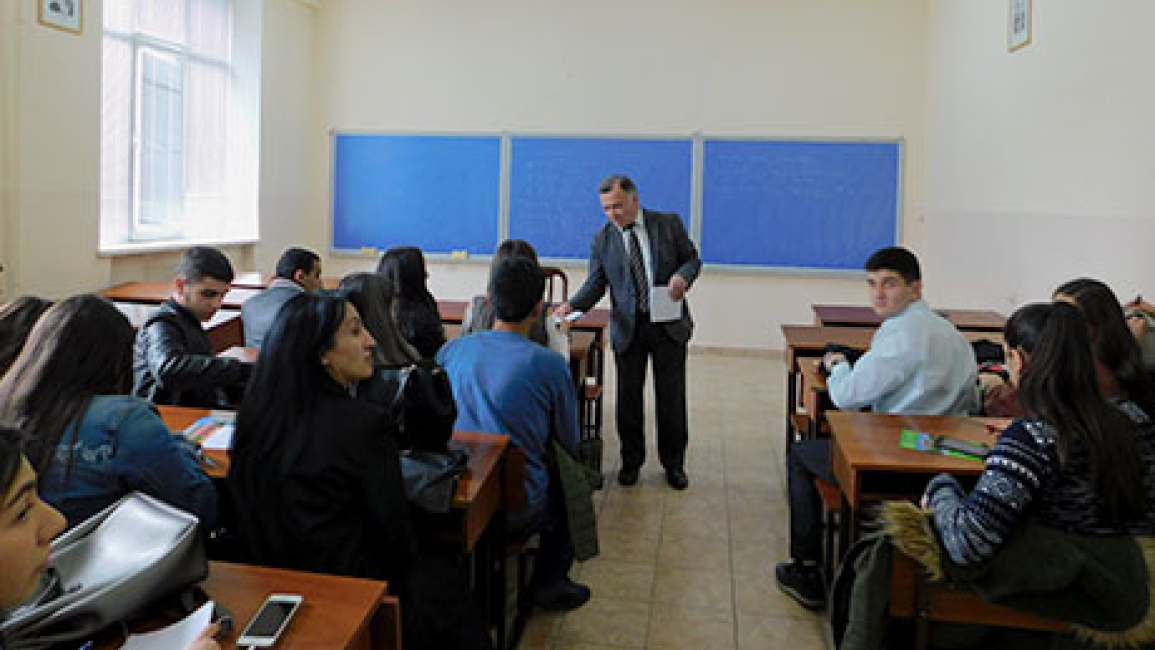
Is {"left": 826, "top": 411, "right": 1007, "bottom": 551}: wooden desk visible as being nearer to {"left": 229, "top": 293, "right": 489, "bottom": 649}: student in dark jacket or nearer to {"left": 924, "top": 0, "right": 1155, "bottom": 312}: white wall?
{"left": 229, "top": 293, "right": 489, "bottom": 649}: student in dark jacket

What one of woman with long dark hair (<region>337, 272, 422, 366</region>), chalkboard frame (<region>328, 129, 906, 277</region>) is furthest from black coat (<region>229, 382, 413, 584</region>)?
chalkboard frame (<region>328, 129, 906, 277</region>)

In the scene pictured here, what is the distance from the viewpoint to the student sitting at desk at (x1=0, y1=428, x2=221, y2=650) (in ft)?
3.10

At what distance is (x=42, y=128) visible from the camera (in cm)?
486

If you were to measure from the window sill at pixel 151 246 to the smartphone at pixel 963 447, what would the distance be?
200 inches

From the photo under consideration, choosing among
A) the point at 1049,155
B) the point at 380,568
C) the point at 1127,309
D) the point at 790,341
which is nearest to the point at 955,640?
the point at 380,568

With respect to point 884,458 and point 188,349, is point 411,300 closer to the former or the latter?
point 188,349

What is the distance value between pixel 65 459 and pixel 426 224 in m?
6.32

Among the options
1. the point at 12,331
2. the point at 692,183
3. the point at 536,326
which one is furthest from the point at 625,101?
the point at 12,331

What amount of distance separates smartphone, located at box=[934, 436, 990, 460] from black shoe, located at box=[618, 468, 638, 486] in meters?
1.94

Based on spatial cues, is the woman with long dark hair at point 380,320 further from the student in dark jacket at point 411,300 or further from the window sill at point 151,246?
the window sill at point 151,246

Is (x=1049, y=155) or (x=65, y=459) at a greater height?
(x=1049, y=155)

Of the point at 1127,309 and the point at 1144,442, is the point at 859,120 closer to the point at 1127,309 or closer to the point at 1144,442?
the point at 1127,309

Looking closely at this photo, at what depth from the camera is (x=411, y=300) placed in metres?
3.49

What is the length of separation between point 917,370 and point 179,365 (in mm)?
2282
